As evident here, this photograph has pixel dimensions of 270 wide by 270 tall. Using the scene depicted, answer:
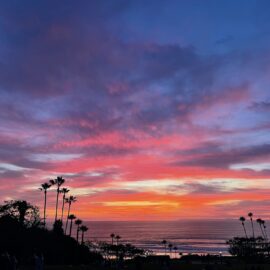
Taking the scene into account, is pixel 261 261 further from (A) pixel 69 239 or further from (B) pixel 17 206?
(B) pixel 17 206

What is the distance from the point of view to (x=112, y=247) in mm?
104125

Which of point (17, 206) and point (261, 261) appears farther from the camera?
point (17, 206)

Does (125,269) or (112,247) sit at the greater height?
(112,247)

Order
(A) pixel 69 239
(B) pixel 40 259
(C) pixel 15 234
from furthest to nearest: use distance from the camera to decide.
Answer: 1. (A) pixel 69 239
2. (C) pixel 15 234
3. (B) pixel 40 259

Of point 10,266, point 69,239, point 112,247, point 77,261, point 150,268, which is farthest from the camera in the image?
point 112,247

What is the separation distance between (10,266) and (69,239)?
55258 mm

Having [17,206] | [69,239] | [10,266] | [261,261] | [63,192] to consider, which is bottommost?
[10,266]

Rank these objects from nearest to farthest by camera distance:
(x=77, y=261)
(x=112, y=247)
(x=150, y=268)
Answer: (x=150, y=268), (x=77, y=261), (x=112, y=247)

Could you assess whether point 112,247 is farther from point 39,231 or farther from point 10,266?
point 10,266

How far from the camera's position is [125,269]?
44438 mm

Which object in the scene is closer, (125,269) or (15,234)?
(125,269)

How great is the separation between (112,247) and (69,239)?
32820mm

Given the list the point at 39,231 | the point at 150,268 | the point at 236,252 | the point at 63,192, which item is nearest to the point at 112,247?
the point at 63,192

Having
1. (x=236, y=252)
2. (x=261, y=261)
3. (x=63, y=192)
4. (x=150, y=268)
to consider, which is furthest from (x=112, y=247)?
(x=150, y=268)
